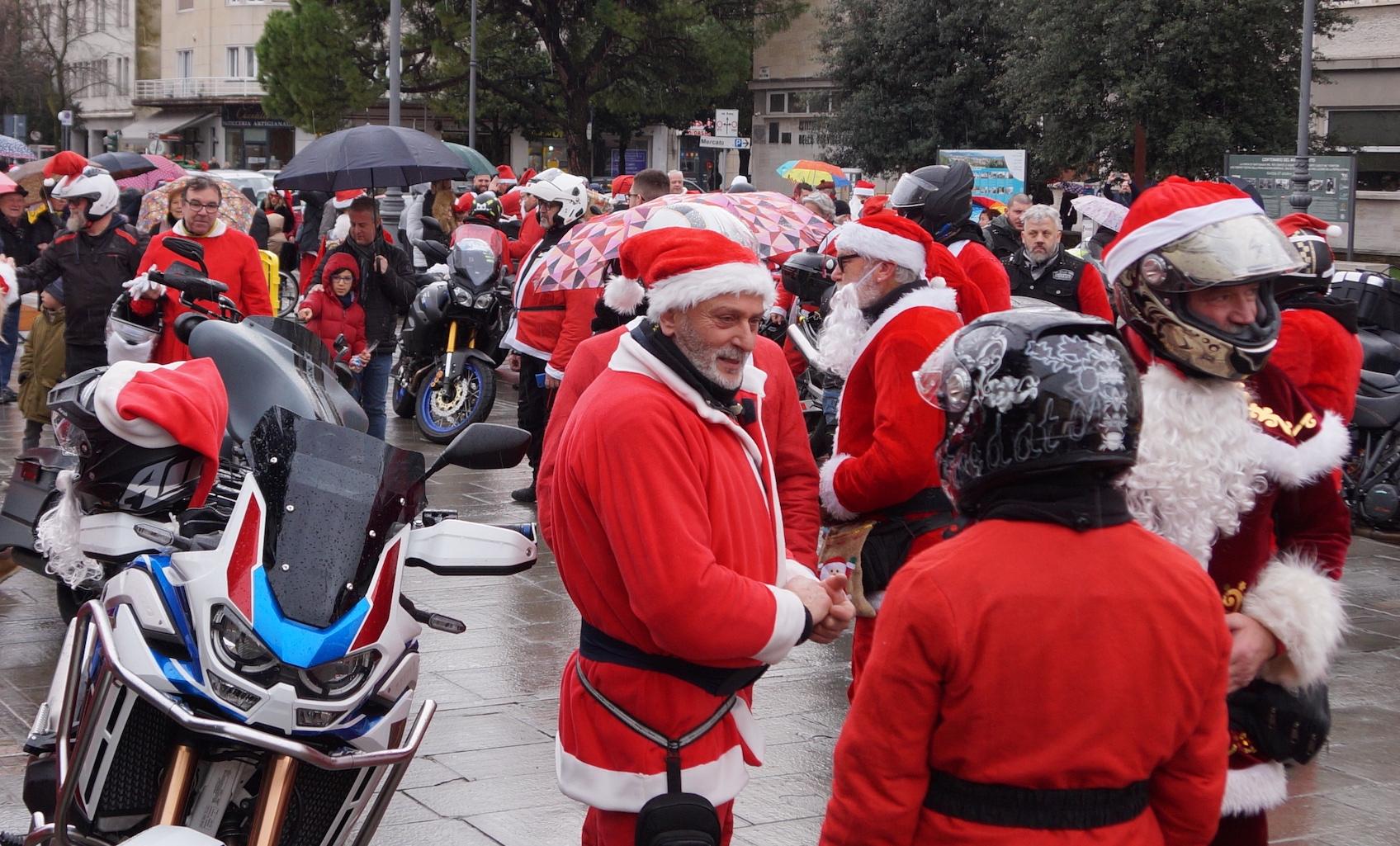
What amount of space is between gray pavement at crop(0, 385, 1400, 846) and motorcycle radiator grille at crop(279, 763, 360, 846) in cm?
83

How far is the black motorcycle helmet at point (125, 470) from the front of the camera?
4.11 meters

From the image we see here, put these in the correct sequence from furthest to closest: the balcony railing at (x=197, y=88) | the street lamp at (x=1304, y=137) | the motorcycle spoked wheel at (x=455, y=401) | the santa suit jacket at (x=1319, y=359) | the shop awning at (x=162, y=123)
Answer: the shop awning at (x=162, y=123) → the balcony railing at (x=197, y=88) → the street lamp at (x=1304, y=137) → the motorcycle spoked wheel at (x=455, y=401) → the santa suit jacket at (x=1319, y=359)

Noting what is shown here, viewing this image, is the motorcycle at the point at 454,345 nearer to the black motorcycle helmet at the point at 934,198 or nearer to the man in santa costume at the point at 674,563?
the black motorcycle helmet at the point at 934,198

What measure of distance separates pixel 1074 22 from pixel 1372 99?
7.83 metres

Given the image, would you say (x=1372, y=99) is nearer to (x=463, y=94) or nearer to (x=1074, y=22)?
(x=1074, y=22)

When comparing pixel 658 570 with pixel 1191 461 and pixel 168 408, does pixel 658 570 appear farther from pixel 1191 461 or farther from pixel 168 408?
pixel 168 408

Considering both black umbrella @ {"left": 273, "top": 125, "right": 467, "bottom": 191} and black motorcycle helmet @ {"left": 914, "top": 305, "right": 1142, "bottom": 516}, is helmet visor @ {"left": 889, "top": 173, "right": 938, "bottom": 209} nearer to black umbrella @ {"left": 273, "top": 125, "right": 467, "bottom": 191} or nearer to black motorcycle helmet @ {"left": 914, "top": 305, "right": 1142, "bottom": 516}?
black motorcycle helmet @ {"left": 914, "top": 305, "right": 1142, "bottom": 516}

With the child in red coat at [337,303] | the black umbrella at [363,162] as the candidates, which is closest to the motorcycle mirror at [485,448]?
the child in red coat at [337,303]

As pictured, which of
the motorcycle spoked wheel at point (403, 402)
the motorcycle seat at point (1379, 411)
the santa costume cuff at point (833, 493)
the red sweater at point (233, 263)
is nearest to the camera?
the santa costume cuff at point (833, 493)

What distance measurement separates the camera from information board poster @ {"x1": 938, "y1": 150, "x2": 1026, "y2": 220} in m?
19.9

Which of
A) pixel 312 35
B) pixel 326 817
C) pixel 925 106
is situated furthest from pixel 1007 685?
pixel 312 35

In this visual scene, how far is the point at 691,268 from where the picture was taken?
10.7 feet

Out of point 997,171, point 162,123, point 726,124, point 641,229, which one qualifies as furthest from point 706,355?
point 162,123

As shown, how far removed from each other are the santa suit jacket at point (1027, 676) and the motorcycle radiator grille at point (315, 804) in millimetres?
1651
